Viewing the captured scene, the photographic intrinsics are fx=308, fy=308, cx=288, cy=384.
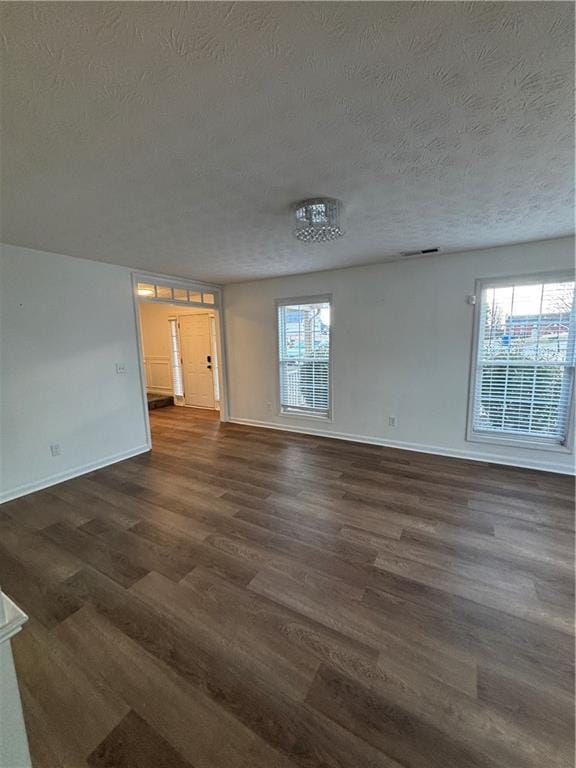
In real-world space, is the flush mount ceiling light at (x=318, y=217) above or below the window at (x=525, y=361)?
above

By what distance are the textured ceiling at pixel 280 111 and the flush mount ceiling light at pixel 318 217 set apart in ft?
0.28

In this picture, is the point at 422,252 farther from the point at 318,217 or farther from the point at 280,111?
the point at 280,111

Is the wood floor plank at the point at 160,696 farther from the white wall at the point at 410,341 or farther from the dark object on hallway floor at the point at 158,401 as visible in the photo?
the dark object on hallway floor at the point at 158,401

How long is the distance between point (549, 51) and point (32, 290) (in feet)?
12.8

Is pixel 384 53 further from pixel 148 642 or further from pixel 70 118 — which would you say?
pixel 148 642

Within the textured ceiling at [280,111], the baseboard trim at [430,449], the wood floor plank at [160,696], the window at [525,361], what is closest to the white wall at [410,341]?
the baseboard trim at [430,449]

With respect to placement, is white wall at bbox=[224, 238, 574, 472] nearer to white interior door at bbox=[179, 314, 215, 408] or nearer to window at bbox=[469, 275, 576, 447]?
window at bbox=[469, 275, 576, 447]

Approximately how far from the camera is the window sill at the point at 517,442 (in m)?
3.22

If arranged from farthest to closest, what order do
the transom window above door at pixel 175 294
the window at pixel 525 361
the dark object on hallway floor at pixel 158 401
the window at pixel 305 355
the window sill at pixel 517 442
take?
the dark object on hallway floor at pixel 158 401
the window at pixel 305 355
the transom window above door at pixel 175 294
the window sill at pixel 517 442
the window at pixel 525 361

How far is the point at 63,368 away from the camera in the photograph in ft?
10.8

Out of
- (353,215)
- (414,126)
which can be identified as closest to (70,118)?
(414,126)

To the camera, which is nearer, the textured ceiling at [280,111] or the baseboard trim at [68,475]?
the textured ceiling at [280,111]

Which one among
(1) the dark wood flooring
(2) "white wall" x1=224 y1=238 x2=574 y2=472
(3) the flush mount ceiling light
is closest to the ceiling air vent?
(2) "white wall" x1=224 y1=238 x2=574 y2=472

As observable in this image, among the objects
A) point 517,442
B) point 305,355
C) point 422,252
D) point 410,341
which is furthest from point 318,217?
point 517,442
